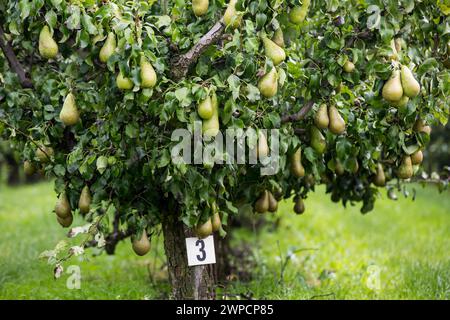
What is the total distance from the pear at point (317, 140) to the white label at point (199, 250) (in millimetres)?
605

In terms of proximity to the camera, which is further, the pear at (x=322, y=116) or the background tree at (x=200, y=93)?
the pear at (x=322, y=116)

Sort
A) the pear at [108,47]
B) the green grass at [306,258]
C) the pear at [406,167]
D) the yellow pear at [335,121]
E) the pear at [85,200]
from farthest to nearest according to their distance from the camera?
the green grass at [306,258], the pear at [406,167], the pear at [85,200], the yellow pear at [335,121], the pear at [108,47]

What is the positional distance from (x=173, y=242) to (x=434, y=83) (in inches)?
53.8

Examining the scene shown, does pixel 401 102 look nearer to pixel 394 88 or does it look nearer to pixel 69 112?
pixel 394 88

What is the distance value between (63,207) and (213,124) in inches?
33.9

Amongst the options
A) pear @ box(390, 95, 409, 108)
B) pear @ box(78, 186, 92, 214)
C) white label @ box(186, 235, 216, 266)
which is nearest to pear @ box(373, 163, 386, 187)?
pear @ box(390, 95, 409, 108)

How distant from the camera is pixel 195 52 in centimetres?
229

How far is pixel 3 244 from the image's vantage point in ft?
16.1

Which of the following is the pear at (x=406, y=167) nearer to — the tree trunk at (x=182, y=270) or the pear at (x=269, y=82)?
the pear at (x=269, y=82)

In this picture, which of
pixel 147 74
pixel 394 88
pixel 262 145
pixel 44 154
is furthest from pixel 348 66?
pixel 44 154

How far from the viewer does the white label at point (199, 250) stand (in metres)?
2.70

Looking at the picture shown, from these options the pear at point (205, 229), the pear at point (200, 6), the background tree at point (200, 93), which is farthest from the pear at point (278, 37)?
the pear at point (205, 229)

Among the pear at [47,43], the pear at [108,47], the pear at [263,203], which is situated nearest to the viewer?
the pear at [108,47]
